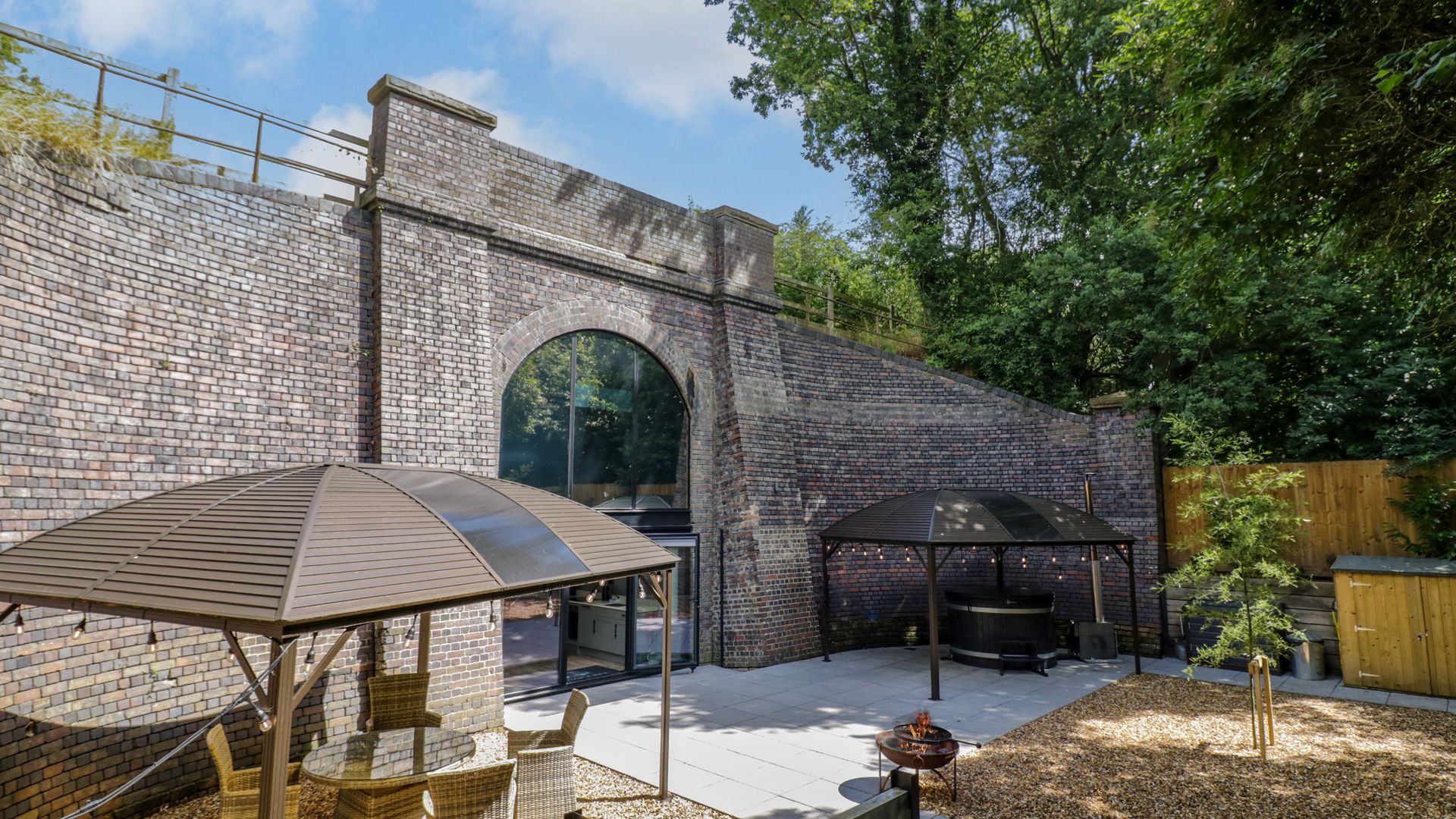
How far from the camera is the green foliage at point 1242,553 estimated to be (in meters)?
7.61

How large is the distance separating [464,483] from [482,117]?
536 centimetres

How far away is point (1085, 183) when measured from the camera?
1535cm

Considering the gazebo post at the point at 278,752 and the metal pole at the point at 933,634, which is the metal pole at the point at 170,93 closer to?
the gazebo post at the point at 278,752

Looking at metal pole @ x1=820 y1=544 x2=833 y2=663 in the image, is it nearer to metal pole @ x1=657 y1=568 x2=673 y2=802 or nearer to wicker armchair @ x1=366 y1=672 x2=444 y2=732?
metal pole @ x1=657 y1=568 x2=673 y2=802

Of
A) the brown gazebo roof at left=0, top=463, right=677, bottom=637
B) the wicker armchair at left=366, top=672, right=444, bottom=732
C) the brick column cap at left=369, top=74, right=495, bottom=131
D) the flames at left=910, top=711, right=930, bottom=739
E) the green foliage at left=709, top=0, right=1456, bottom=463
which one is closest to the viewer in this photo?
the brown gazebo roof at left=0, top=463, right=677, bottom=637

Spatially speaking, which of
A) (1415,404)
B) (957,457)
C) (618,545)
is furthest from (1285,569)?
(618,545)

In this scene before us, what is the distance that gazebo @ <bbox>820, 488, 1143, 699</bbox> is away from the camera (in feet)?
31.1

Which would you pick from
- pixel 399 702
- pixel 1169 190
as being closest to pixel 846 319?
pixel 1169 190

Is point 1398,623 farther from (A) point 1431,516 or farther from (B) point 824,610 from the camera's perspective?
(B) point 824,610

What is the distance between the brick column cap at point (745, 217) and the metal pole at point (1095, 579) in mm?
6713

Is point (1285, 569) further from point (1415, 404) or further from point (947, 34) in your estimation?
point (947, 34)

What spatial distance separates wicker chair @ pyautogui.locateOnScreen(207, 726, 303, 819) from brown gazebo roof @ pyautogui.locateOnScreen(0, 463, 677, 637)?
1.49 metres

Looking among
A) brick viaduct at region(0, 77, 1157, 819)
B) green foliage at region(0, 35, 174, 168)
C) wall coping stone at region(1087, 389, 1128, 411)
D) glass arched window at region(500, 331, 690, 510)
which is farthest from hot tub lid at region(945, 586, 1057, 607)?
green foliage at region(0, 35, 174, 168)

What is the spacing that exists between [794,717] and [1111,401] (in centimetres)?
758
